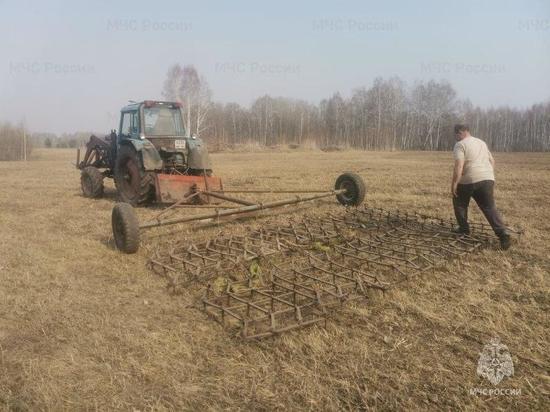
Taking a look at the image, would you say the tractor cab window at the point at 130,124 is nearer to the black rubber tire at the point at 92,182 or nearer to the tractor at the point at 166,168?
the tractor at the point at 166,168

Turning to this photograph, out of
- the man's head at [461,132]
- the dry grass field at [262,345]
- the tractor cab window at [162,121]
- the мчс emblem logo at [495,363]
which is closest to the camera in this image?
the dry grass field at [262,345]

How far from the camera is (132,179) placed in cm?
821

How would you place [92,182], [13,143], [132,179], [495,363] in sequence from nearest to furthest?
1. [495,363]
2. [132,179]
3. [92,182]
4. [13,143]

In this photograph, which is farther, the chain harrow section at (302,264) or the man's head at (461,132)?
the man's head at (461,132)

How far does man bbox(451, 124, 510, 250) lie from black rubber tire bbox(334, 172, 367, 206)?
236 centimetres

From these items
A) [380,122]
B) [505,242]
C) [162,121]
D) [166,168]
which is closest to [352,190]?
[505,242]

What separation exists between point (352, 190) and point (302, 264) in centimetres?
342

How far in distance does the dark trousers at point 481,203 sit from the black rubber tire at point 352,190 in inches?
92.2

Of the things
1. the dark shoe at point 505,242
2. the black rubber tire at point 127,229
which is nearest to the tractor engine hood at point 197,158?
the black rubber tire at point 127,229

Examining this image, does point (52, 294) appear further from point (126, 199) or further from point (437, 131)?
point (437, 131)

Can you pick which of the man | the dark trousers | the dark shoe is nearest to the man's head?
the man

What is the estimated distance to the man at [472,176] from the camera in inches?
207

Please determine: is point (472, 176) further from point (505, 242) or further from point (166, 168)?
point (166, 168)

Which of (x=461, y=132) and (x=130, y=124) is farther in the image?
(x=130, y=124)
